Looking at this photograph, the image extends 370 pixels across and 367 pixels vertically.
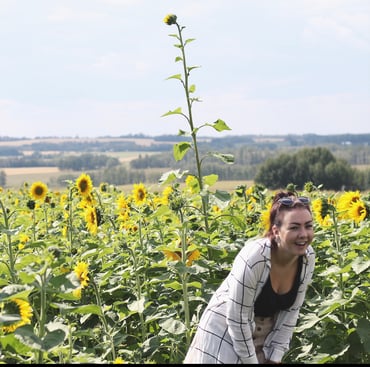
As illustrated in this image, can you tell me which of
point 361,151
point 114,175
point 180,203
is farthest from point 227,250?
point 361,151

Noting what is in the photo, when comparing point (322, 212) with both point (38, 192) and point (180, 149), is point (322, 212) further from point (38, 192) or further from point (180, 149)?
point (38, 192)

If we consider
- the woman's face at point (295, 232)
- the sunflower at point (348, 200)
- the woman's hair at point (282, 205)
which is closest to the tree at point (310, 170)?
the sunflower at point (348, 200)

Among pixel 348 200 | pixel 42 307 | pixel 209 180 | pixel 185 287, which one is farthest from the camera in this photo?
pixel 348 200

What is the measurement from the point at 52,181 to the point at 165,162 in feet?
118

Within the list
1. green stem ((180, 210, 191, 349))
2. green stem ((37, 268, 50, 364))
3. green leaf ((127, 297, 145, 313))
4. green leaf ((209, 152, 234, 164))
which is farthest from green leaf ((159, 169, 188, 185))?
green stem ((37, 268, 50, 364))

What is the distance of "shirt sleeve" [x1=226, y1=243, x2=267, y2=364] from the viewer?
3.59 metres

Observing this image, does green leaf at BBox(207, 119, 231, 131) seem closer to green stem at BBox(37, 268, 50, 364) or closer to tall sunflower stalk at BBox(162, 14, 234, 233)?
tall sunflower stalk at BBox(162, 14, 234, 233)

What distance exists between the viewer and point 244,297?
360 cm

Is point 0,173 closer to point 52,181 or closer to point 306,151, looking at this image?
point 52,181

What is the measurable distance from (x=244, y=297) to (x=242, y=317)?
107 millimetres

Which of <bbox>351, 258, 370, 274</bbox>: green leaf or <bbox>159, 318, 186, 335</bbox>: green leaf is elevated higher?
<bbox>351, 258, 370, 274</bbox>: green leaf

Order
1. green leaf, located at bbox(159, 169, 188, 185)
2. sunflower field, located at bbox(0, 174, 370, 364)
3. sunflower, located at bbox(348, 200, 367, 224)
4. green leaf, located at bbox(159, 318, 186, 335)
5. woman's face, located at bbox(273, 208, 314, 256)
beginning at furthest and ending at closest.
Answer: sunflower, located at bbox(348, 200, 367, 224)
green leaf, located at bbox(159, 169, 188, 185)
green leaf, located at bbox(159, 318, 186, 335)
sunflower field, located at bbox(0, 174, 370, 364)
woman's face, located at bbox(273, 208, 314, 256)

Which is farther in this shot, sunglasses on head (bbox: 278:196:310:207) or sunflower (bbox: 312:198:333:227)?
sunflower (bbox: 312:198:333:227)

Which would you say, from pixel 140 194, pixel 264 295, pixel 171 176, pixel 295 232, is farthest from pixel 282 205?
pixel 140 194
